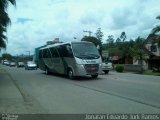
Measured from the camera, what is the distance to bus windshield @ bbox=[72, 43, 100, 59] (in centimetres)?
2384

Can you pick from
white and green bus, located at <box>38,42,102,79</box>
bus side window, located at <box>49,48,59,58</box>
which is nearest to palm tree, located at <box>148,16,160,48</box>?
bus side window, located at <box>49,48,59,58</box>

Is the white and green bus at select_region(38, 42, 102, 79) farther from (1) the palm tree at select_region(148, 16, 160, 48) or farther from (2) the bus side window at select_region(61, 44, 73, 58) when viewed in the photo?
(1) the palm tree at select_region(148, 16, 160, 48)

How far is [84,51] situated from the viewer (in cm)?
2423

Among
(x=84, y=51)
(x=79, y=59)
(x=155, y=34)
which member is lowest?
(x=79, y=59)

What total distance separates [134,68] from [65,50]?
84.0ft

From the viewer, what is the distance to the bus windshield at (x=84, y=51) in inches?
939

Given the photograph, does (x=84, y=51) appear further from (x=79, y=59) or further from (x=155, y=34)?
(x=155, y=34)

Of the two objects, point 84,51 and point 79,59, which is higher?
point 84,51

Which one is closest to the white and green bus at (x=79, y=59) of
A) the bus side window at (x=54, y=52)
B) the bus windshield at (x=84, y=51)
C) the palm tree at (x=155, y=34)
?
the bus windshield at (x=84, y=51)

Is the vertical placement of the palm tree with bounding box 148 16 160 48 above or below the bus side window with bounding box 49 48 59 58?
above

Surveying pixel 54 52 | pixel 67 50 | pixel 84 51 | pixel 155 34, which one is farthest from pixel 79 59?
pixel 155 34

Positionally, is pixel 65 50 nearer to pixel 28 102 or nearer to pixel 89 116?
pixel 28 102

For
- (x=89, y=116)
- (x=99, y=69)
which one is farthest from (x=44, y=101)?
(x=99, y=69)

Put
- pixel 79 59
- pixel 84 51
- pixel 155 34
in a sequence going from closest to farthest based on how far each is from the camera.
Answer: pixel 79 59 → pixel 84 51 → pixel 155 34
